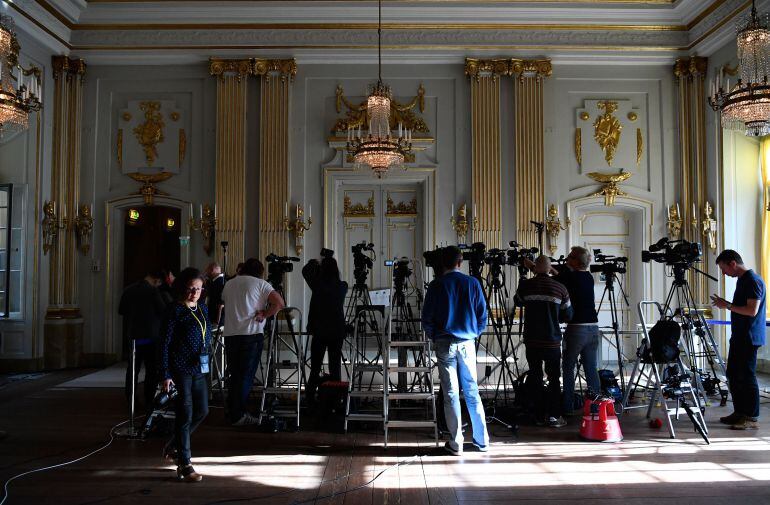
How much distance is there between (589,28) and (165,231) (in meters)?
7.74

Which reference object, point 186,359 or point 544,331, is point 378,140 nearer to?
point 544,331

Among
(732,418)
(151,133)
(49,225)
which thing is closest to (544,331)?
(732,418)

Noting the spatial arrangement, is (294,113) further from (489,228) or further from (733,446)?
(733,446)

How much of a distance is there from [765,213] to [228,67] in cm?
840

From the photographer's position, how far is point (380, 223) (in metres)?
10.0

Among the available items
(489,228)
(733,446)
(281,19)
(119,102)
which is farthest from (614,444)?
(119,102)

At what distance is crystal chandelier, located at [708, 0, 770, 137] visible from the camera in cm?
602

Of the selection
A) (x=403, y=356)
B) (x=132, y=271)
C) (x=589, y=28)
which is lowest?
(x=403, y=356)

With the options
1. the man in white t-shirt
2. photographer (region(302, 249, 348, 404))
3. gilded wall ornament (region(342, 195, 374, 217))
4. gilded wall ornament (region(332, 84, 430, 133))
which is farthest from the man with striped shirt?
gilded wall ornament (region(332, 84, 430, 133))

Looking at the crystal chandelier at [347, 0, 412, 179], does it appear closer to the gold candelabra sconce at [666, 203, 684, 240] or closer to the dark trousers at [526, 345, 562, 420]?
the dark trousers at [526, 345, 562, 420]

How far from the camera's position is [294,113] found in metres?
9.84

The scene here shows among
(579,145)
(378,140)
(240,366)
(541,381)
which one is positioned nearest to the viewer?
(240,366)

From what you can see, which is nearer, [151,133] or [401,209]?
[151,133]

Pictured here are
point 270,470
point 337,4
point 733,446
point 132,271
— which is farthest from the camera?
point 132,271
